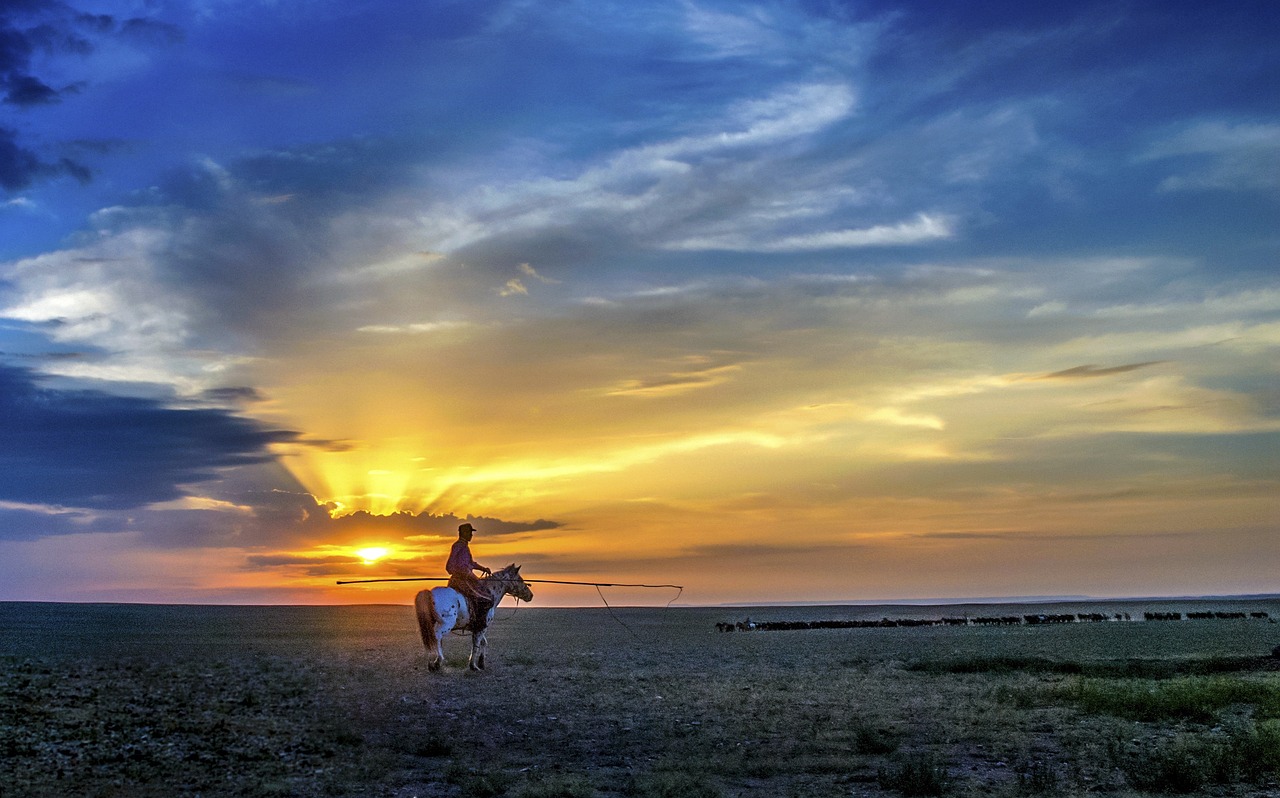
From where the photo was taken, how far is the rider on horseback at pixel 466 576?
96.0 ft

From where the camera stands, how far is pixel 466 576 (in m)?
29.3

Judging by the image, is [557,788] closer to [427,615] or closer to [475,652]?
[427,615]

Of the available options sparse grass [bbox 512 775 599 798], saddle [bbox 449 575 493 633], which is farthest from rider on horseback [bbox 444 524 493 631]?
sparse grass [bbox 512 775 599 798]

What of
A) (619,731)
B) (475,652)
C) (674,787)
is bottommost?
(619,731)

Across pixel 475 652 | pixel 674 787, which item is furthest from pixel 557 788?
pixel 475 652

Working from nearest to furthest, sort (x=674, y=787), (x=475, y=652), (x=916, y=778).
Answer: (x=674, y=787)
(x=916, y=778)
(x=475, y=652)

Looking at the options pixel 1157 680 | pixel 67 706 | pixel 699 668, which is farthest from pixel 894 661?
pixel 67 706

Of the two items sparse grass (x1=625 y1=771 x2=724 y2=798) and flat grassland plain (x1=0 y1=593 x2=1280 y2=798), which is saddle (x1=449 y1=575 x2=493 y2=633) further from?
sparse grass (x1=625 y1=771 x2=724 y2=798)

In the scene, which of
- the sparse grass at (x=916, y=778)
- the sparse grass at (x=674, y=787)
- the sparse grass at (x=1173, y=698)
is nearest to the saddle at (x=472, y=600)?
the sparse grass at (x=674, y=787)

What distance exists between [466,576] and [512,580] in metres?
2.30

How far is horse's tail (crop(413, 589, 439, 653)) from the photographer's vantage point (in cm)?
2838

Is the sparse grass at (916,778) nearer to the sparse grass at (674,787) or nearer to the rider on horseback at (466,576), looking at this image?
the sparse grass at (674,787)

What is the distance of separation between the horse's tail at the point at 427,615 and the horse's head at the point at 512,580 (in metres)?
2.82

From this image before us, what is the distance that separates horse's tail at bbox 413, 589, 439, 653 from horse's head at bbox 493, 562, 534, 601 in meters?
2.82
